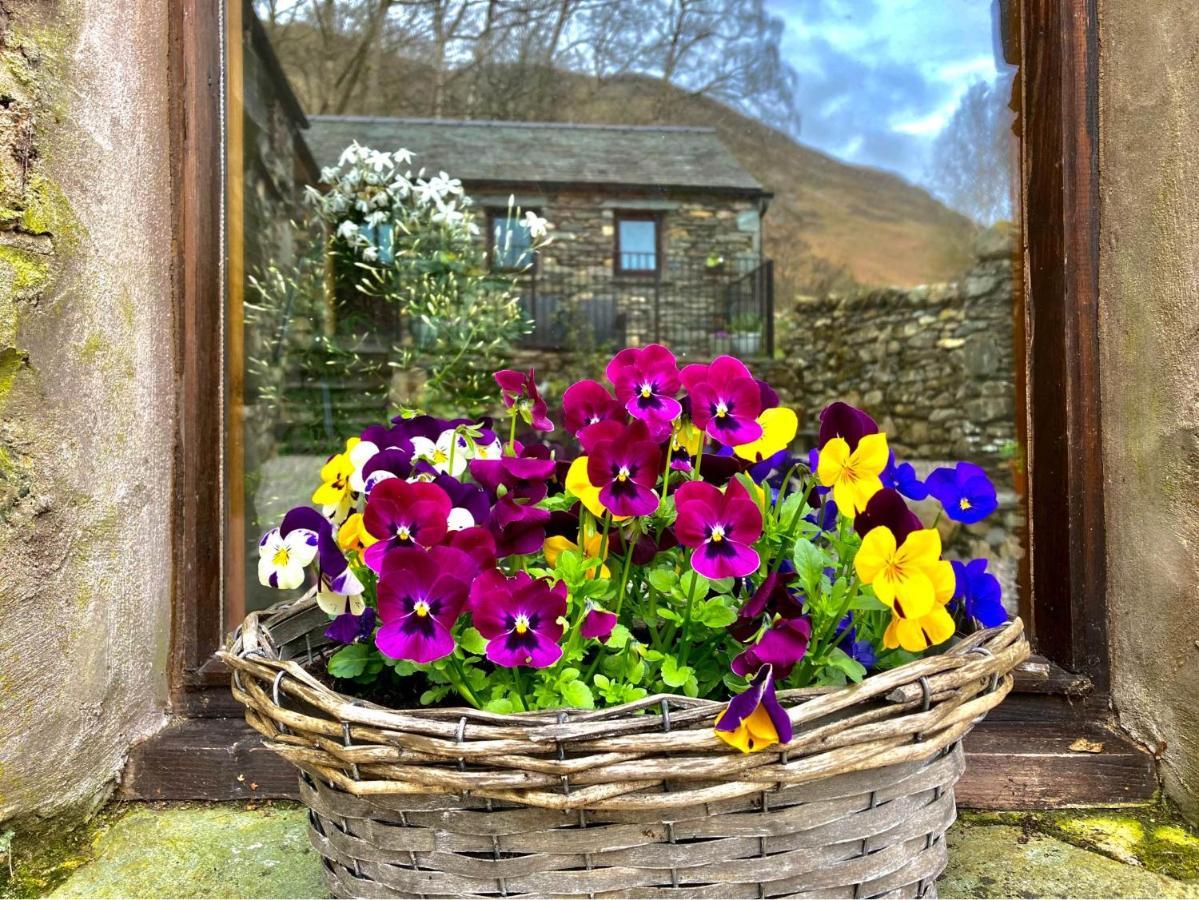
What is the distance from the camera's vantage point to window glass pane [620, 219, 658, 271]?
11.4 feet

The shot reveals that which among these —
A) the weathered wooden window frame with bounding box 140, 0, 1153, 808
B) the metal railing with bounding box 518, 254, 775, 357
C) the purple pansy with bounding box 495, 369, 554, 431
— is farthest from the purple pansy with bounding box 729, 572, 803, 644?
the metal railing with bounding box 518, 254, 775, 357

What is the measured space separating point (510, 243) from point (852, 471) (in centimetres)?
248

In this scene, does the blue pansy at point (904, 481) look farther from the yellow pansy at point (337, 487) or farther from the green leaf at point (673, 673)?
the yellow pansy at point (337, 487)

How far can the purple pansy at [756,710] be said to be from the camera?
25.4 inches

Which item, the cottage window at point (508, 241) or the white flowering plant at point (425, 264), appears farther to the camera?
the cottage window at point (508, 241)

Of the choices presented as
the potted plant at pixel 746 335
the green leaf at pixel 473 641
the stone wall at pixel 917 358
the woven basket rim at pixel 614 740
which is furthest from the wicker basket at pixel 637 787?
the potted plant at pixel 746 335

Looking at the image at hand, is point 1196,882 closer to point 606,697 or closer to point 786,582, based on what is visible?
point 786,582

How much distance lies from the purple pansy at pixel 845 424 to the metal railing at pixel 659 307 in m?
2.30

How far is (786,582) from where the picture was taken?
83cm

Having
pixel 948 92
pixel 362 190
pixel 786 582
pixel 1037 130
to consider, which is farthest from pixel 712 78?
pixel 786 582

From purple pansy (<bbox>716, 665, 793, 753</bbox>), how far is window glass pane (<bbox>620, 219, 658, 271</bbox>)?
302cm

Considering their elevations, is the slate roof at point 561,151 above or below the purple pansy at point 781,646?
above

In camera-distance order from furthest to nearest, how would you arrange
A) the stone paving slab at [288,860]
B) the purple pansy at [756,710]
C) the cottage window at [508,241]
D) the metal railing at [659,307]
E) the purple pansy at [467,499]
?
the metal railing at [659,307] < the cottage window at [508,241] < the stone paving slab at [288,860] < the purple pansy at [467,499] < the purple pansy at [756,710]

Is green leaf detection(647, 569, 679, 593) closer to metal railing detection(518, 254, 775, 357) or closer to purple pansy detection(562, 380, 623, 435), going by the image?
purple pansy detection(562, 380, 623, 435)
